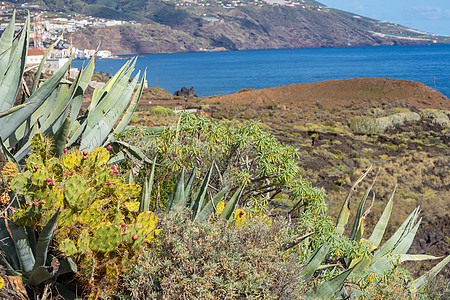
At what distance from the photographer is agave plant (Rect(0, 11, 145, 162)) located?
3818mm

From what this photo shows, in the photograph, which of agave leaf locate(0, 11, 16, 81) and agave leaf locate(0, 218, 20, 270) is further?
agave leaf locate(0, 11, 16, 81)

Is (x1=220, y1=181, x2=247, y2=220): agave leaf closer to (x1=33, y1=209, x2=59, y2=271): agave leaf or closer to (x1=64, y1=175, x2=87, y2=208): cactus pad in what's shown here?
(x1=64, y1=175, x2=87, y2=208): cactus pad

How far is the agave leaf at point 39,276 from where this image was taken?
3.24 meters

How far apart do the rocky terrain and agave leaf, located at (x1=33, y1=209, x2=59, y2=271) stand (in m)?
3.34

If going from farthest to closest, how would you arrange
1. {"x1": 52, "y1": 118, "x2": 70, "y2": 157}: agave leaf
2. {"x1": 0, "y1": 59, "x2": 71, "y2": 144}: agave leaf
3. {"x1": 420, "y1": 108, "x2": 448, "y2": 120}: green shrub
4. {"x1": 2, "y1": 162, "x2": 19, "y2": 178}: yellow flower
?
1. {"x1": 420, "y1": 108, "x2": 448, "y2": 120}: green shrub
2. {"x1": 52, "y1": 118, "x2": 70, "y2": 157}: agave leaf
3. {"x1": 0, "y1": 59, "x2": 71, "y2": 144}: agave leaf
4. {"x1": 2, "y1": 162, "x2": 19, "y2": 178}: yellow flower

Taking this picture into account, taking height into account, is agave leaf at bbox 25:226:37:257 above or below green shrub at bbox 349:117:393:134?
above

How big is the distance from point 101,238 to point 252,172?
2.57m

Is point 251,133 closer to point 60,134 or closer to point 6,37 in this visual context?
point 60,134

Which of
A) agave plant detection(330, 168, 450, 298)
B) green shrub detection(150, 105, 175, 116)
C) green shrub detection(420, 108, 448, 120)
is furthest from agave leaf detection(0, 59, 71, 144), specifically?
green shrub detection(420, 108, 448, 120)

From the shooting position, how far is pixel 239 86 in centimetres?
7200

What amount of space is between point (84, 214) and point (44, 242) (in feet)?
1.11

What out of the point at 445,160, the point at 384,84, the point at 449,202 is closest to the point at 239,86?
the point at 384,84

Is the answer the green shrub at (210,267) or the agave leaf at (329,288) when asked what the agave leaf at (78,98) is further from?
the agave leaf at (329,288)

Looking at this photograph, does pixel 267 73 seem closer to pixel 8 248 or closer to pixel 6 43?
pixel 6 43
